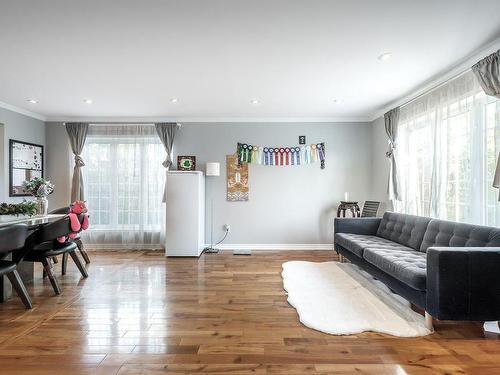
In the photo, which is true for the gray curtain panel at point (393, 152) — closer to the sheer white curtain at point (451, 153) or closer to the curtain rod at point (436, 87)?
the sheer white curtain at point (451, 153)

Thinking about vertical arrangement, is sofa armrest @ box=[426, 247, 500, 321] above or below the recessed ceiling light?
below

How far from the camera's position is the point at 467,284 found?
2078 mm

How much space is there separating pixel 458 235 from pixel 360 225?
63.6 inches

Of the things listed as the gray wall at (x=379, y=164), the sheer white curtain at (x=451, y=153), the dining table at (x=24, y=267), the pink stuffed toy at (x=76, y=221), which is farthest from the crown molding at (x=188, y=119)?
the dining table at (x=24, y=267)

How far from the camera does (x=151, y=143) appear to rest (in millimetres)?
5309

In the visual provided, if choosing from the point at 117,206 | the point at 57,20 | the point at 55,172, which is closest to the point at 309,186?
the point at 117,206

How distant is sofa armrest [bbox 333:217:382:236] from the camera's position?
4.27 m

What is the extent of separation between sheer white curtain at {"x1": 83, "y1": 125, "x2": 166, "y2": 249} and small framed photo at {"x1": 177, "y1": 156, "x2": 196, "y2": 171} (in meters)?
0.33

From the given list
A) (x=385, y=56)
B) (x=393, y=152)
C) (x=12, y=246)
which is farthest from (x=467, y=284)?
(x=12, y=246)

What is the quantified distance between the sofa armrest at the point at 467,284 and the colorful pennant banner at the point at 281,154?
133 inches

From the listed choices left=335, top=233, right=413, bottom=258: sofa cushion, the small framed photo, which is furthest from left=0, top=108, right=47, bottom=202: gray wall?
left=335, top=233, right=413, bottom=258: sofa cushion

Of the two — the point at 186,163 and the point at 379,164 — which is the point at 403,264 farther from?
the point at 186,163

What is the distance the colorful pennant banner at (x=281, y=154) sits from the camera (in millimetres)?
5246

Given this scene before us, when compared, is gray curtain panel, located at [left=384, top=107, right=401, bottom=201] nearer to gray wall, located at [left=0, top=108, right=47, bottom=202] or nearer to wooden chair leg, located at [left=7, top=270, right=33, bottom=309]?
wooden chair leg, located at [left=7, top=270, right=33, bottom=309]
